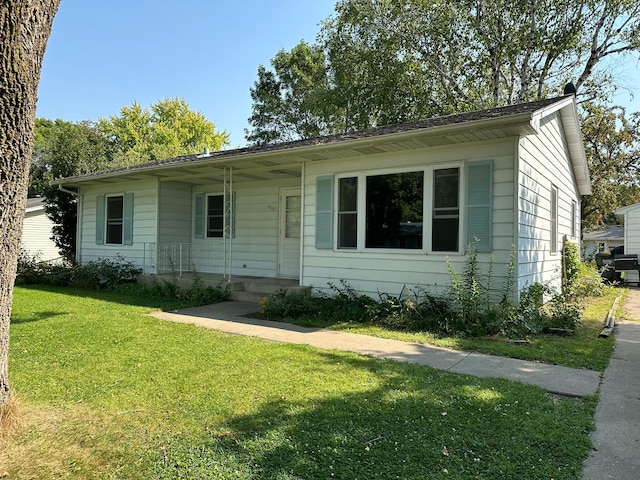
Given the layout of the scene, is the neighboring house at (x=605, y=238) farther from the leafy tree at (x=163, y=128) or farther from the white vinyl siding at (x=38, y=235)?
the white vinyl siding at (x=38, y=235)

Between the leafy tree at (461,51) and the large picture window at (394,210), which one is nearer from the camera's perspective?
the large picture window at (394,210)

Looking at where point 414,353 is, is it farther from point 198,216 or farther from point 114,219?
point 114,219

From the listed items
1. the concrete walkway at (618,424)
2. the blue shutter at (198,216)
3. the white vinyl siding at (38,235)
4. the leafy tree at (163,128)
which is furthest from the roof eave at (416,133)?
the leafy tree at (163,128)

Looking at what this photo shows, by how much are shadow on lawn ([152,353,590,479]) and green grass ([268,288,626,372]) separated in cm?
138

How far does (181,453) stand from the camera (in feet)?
8.46

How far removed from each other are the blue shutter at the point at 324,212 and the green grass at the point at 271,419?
3410 millimetres

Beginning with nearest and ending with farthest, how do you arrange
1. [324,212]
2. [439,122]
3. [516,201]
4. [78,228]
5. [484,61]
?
[516,201], [439,122], [324,212], [78,228], [484,61]

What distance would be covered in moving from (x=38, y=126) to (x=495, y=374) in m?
44.9

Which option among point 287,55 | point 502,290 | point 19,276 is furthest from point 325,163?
point 287,55

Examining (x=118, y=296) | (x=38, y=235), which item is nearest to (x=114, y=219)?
(x=118, y=296)

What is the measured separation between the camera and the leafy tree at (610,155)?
69.8 feet

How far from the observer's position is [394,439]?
2.79 metres

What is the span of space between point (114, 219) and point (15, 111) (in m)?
10.9

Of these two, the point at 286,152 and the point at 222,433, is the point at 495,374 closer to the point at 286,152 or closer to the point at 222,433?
the point at 222,433
